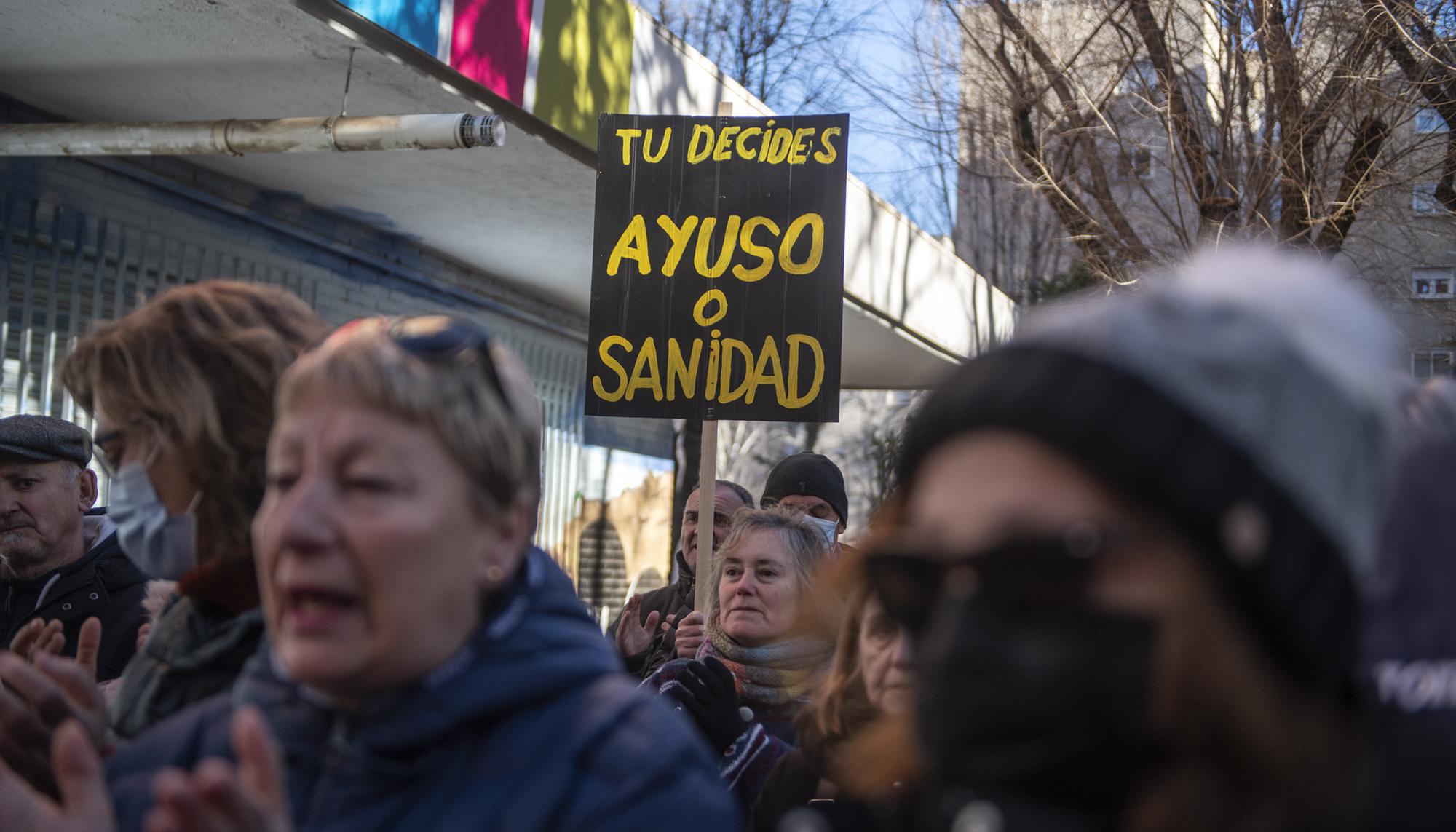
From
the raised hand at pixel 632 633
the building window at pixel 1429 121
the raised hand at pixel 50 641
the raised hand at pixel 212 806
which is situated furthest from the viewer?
the building window at pixel 1429 121

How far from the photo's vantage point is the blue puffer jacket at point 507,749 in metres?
1.42

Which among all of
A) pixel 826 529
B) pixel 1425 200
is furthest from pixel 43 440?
pixel 1425 200

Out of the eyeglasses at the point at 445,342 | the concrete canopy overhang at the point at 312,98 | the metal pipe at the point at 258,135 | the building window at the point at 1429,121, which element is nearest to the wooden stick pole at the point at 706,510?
the metal pipe at the point at 258,135

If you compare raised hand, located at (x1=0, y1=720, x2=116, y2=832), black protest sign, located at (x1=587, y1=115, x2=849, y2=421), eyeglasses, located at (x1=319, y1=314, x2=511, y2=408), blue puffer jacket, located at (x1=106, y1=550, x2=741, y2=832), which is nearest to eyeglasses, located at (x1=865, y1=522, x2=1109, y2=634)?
blue puffer jacket, located at (x1=106, y1=550, x2=741, y2=832)

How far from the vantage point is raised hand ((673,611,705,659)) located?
13.6 feet

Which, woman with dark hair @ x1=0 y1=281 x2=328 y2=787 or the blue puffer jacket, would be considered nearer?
the blue puffer jacket

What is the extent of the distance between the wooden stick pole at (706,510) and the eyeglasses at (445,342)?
3.01 m

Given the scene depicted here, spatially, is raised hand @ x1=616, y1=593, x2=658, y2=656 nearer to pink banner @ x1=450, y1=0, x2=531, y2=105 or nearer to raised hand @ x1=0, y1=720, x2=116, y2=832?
pink banner @ x1=450, y1=0, x2=531, y2=105

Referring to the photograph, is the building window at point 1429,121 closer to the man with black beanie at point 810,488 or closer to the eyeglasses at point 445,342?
the man with black beanie at point 810,488

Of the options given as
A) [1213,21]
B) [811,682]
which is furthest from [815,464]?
[1213,21]

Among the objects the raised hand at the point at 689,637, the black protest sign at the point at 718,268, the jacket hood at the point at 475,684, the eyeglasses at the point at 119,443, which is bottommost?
the raised hand at the point at 689,637

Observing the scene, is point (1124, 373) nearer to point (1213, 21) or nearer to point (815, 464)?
point (815, 464)

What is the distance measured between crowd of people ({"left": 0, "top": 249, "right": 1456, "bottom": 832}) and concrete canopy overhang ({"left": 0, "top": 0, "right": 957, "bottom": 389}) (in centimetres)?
349

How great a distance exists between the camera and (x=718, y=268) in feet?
17.0
